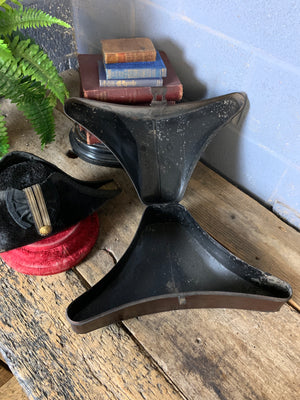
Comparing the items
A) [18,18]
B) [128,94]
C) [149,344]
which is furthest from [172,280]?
[18,18]

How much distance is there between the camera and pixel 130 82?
32.3 inches

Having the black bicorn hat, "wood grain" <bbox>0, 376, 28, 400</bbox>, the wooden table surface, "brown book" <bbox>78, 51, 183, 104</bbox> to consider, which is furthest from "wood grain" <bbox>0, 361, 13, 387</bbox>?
"brown book" <bbox>78, 51, 183, 104</bbox>

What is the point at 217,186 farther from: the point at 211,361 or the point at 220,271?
the point at 211,361

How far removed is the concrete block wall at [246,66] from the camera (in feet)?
2.28

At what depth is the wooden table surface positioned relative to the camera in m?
0.57

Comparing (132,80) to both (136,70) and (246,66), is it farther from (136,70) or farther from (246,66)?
(246,66)

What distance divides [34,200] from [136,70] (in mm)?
417

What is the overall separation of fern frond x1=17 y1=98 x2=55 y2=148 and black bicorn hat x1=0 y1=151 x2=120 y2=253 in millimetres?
192

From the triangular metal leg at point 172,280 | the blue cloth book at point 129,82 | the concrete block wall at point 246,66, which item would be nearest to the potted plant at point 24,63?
the blue cloth book at point 129,82

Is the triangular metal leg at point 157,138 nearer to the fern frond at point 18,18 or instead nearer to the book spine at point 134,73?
the book spine at point 134,73

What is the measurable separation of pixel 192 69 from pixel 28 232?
602 mm

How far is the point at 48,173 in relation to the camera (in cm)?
67

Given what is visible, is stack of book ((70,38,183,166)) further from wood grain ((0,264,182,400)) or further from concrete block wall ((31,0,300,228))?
wood grain ((0,264,182,400))

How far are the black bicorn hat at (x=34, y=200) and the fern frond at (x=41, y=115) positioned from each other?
0.63ft
